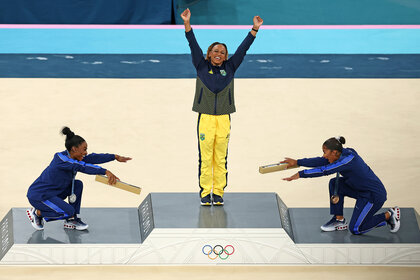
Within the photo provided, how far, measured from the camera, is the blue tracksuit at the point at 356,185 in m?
6.61

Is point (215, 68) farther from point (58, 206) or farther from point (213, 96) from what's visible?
point (58, 206)

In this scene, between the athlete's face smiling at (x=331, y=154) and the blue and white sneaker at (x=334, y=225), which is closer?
the athlete's face smiling at (x=331, y=154)

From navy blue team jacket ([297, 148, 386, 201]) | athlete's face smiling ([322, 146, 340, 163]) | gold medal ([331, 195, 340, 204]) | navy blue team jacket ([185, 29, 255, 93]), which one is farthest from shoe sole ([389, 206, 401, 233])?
navy blue team jacket ([185, 29, 255, 93])

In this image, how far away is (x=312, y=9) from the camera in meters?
11.6

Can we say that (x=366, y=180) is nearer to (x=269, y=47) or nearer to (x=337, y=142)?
(x=337, y=142)

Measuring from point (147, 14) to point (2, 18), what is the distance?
2193 millimetres

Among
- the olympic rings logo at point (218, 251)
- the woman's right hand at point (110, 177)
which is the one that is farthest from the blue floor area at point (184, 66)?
the olympic rings logo at point (218, 251)

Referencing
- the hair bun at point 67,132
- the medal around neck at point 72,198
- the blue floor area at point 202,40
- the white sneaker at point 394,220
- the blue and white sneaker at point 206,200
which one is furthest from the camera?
the blue floor area at point 202,40

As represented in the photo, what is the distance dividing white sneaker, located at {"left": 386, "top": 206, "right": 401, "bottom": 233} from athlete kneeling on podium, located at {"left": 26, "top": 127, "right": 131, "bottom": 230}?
2.45 meters

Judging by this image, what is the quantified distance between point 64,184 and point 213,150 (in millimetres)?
1356

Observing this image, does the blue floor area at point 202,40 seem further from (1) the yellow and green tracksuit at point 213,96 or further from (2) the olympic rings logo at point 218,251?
(2) the olympic rings logo at point 218,251

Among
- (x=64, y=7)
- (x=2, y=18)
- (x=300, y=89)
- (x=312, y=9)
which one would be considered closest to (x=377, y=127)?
(x=300, y=89)

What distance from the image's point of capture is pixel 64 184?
6.77 metres

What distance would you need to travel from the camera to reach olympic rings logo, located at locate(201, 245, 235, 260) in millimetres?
6719
